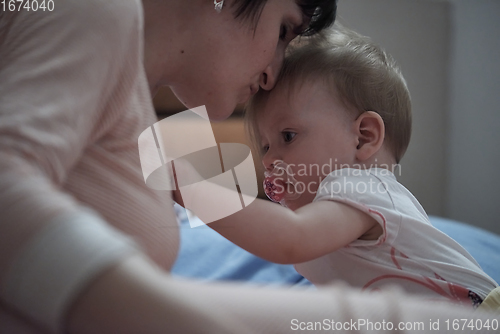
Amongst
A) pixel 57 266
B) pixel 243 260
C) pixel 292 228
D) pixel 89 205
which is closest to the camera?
pixel 57 266

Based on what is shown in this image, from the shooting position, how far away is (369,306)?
1.09 ft

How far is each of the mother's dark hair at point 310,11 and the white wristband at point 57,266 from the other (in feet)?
1.69

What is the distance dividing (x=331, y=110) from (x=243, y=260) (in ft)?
1.95

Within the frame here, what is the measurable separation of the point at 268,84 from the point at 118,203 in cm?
49

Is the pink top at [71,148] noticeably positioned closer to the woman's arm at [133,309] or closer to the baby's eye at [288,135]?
the woman's arm at [133,309]

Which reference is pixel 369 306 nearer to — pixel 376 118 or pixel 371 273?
pixel 371 273

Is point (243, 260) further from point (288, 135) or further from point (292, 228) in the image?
point (292, 228)

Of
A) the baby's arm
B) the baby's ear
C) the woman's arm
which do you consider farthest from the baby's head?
the woman's arm

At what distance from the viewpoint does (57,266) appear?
0.86 ft

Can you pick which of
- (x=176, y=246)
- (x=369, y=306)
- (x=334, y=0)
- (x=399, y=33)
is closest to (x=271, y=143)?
(x=334, y=0)

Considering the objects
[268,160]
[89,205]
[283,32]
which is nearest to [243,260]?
[268,160]

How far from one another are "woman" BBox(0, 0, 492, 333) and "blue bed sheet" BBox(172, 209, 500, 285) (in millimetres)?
667

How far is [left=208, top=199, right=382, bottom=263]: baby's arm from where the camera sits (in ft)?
1.90

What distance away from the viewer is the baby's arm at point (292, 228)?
1.90ft
